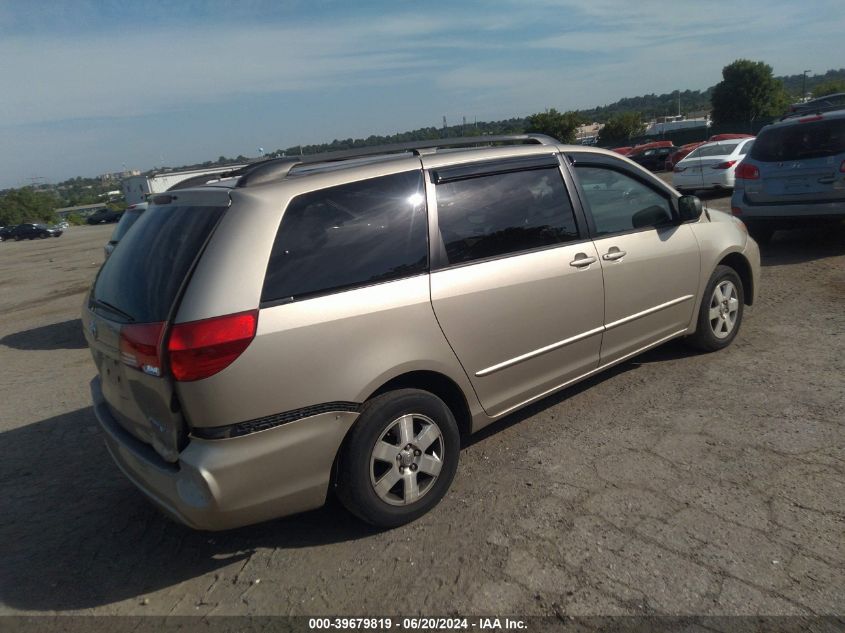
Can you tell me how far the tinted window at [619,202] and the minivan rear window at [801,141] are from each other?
4.64 meters

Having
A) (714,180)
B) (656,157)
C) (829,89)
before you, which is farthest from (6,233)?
(829,89)

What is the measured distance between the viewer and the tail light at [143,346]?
2.71 meters

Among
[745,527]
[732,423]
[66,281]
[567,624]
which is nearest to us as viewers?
[567,624]

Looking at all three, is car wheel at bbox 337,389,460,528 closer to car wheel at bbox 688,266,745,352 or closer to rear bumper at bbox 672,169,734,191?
car wheel at bbox 688,266,745,352

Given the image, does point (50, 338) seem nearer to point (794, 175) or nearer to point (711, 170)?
point (794, 175)

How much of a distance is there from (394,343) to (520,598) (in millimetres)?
1257

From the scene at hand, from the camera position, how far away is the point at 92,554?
330 centimetres

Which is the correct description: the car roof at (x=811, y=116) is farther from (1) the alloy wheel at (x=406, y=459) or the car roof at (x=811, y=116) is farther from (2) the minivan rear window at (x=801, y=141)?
(1) the alloy wheel at (x=406, y=459)

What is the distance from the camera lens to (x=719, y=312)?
203 inches

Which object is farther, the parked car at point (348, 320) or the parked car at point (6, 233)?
the parked car at point (6, 233)

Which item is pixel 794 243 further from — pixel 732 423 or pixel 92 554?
pixel 92 554

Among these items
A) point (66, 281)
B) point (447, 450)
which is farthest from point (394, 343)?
point (66, 281)

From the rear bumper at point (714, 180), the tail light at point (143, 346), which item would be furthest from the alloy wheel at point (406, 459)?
the rear bumper at point (714, 180)

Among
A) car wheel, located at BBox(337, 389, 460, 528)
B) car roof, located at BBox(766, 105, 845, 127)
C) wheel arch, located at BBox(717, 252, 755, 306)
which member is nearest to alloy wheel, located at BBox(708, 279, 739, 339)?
wheel arch, located at BBox(717, 252, 755, 306)
